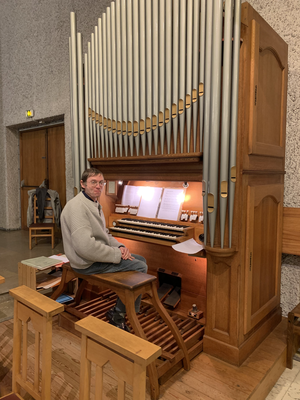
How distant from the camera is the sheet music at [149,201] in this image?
3.26 m

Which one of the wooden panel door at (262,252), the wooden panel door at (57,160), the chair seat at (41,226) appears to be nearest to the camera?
the wooden panel door at (262,252)

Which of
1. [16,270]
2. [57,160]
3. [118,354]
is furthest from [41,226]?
[118,354]

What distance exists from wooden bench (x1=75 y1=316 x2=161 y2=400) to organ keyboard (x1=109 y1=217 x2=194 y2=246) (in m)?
1.46

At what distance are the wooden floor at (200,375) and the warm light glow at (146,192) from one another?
1.48m

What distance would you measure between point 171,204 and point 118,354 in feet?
6.55

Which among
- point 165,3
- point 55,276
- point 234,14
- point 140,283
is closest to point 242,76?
point 234,14

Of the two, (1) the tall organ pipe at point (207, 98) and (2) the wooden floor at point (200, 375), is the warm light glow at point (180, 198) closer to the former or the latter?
(1) the tall organ pipe at point (207, 98)

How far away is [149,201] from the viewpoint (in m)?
3.32

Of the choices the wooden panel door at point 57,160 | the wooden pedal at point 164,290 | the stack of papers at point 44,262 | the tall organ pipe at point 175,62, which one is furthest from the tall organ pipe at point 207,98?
the wooden panel door at point 57,160

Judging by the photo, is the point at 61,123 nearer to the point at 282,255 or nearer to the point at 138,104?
the point at 138,104

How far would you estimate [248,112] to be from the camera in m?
2.24

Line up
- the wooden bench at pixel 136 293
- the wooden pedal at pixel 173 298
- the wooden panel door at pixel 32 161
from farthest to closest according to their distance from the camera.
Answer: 1. the wooden panel door at pixel 32 161
2. the wooden pedal at pixel 173 298
3. the wooden bench at pixel 136 293

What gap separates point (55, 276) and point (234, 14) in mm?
3024

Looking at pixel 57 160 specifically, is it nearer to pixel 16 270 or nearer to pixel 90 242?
pixel 16 270
